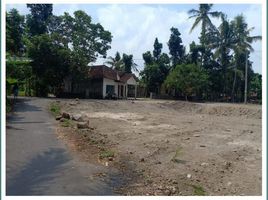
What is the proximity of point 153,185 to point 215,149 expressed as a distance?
16.2 ft

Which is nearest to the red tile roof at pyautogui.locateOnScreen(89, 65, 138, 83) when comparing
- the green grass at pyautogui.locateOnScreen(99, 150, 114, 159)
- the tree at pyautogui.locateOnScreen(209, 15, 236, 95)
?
the tree at pyautogui.locateOnScreen(209, 15, 236, 95)

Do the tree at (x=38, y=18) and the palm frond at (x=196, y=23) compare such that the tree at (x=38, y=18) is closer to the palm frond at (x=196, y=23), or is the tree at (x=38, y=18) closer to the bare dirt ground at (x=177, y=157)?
the palm frond at (x=196, y=23)

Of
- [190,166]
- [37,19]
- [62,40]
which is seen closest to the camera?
[190,166]

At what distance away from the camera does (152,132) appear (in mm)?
Result: 15266

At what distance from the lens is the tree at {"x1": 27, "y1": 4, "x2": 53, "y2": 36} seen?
39.1 meters

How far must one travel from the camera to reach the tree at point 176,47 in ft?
160

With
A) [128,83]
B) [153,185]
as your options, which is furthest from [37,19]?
[153,185]

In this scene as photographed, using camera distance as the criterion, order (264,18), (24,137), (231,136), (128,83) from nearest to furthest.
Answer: (264,18), (24,137), (231,136), (128,83)

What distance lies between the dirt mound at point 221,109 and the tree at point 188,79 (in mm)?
5577

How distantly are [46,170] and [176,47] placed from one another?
42824 mm

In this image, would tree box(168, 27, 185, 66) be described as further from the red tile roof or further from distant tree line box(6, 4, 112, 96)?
distant tree line box(6, 4, 112, 96)

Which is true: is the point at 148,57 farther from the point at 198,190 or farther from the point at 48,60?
the point at 198,190

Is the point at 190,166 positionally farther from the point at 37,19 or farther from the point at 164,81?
the point at 164,81

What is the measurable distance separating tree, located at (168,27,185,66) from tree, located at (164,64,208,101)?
6.83 meters
